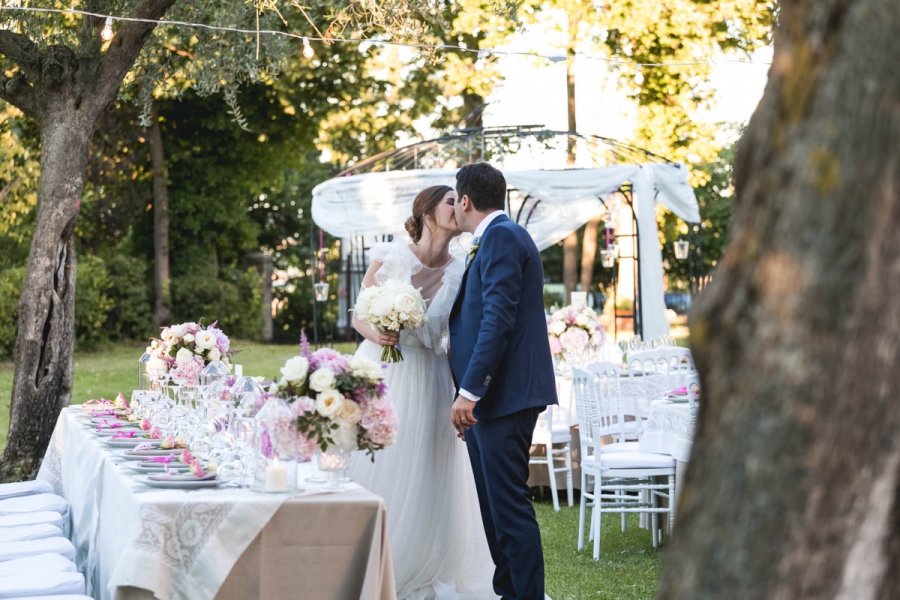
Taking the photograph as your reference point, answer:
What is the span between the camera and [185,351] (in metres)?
5.70

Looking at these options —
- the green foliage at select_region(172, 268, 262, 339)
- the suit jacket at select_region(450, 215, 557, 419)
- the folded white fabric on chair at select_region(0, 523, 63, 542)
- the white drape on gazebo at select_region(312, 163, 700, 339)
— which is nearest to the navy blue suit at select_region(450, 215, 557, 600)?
the suit jacket at select_region(450, 215, 557, 419)

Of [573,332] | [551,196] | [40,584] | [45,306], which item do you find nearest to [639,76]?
[551,196]

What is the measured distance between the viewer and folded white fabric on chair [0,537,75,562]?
4379mm

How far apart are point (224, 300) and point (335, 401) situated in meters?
21.5

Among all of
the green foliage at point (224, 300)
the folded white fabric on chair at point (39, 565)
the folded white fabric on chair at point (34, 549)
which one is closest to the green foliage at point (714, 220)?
the green foliage at point (224, 300)

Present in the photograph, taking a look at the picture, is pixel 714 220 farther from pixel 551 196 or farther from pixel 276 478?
pixel 276 478

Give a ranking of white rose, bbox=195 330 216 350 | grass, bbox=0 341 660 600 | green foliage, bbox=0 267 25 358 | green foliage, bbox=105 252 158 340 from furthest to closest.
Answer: green foliage, bbox=105 252 158 340 < green foliage, bbox=0 267 25 358 < grass, bbox=0 341 660 600 < white rose, bbox=195 330 216 350

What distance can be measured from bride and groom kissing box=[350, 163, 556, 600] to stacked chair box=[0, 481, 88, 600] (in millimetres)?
1369

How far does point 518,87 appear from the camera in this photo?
24.3m

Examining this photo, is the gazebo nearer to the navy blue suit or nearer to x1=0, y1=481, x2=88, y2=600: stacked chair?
x1=0, y1=481, x2=88, y2=600: stacked chair

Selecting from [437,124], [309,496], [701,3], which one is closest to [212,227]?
[437,124]

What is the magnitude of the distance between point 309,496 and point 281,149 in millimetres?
22686

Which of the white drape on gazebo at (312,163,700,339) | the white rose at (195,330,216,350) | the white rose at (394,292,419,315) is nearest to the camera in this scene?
the white rose at (394,292,419,315)

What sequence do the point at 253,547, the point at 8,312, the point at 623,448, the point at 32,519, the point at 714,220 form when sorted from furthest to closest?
the point at 714,220, the point at 8,312, the point at 623,448, the point at 32,519, the point at 253,547
